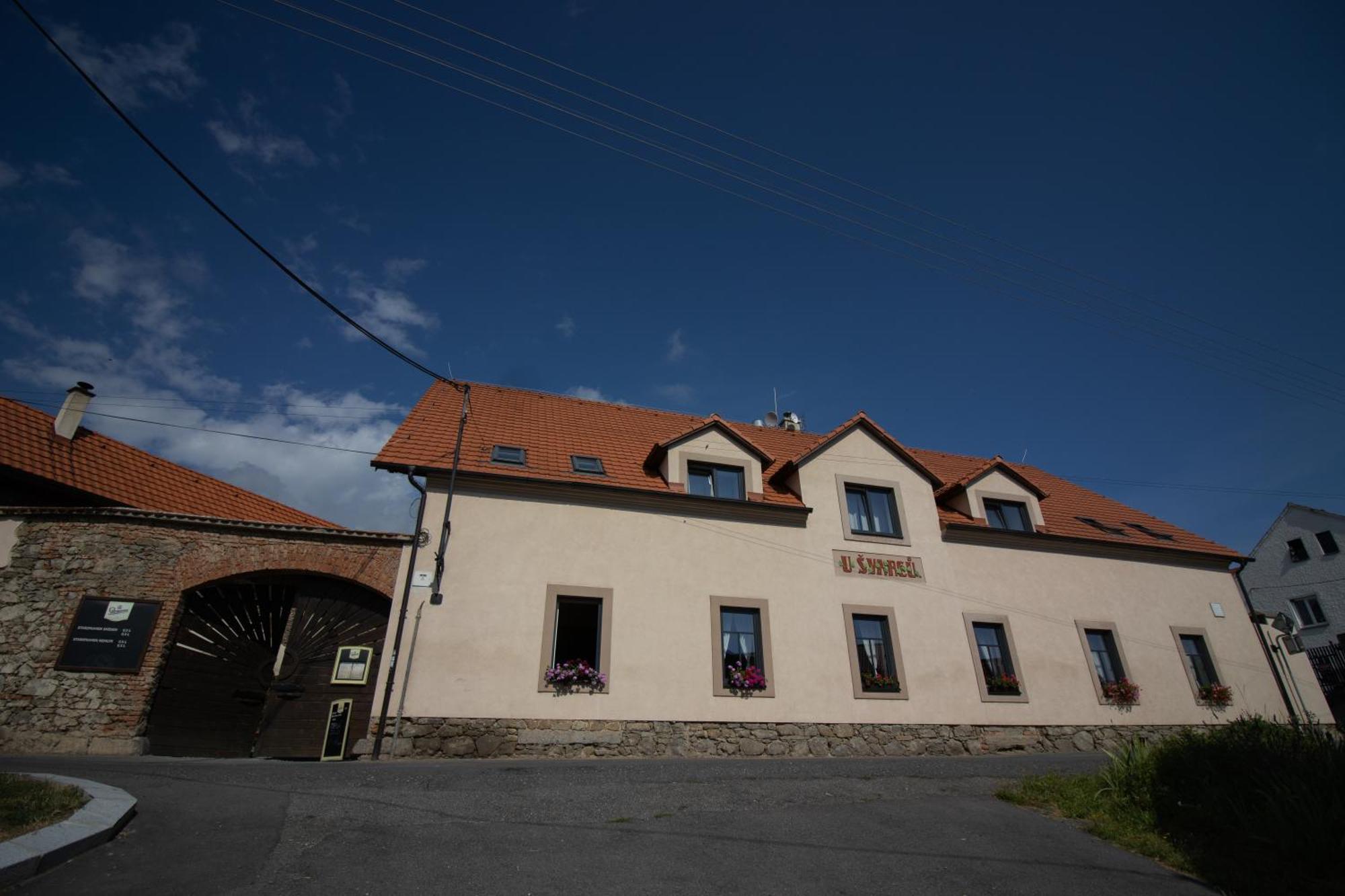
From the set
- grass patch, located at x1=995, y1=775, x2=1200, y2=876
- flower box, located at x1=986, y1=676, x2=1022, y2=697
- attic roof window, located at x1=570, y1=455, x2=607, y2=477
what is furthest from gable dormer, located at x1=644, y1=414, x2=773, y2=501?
grass patch, located at x1=995, y1=775, x2=1200, y2=876

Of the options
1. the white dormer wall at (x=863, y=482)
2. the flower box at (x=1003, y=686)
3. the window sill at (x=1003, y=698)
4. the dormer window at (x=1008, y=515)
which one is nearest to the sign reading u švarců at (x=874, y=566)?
the white dormer wall at (x=863, y=482)

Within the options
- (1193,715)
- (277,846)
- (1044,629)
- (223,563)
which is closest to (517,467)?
(223,563)

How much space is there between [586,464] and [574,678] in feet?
15.7

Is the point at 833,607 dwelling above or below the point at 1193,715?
above

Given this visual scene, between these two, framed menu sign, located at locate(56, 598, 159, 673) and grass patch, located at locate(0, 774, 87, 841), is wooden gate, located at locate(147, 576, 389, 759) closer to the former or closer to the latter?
framed menu sign, located at locate(56, 598, 159, 673)

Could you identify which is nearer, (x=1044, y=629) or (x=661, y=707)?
(x=661, y=707)

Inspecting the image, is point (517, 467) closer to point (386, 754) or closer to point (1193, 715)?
point (386, 754)

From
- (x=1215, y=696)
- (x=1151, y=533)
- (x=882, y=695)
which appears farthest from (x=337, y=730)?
(x=1151, y=533)

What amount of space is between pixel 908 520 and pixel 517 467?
31.1 feet

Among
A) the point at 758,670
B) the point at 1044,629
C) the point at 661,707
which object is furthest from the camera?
the point at 1044,629

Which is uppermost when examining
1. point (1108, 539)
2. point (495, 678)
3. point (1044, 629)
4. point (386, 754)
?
point (1108, 539)

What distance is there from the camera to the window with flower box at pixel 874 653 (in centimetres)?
1347

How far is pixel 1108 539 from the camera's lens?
56.5ft

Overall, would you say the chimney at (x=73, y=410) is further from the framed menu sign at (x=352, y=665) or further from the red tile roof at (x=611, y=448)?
the framed menu sign at (x=352, y=665)
